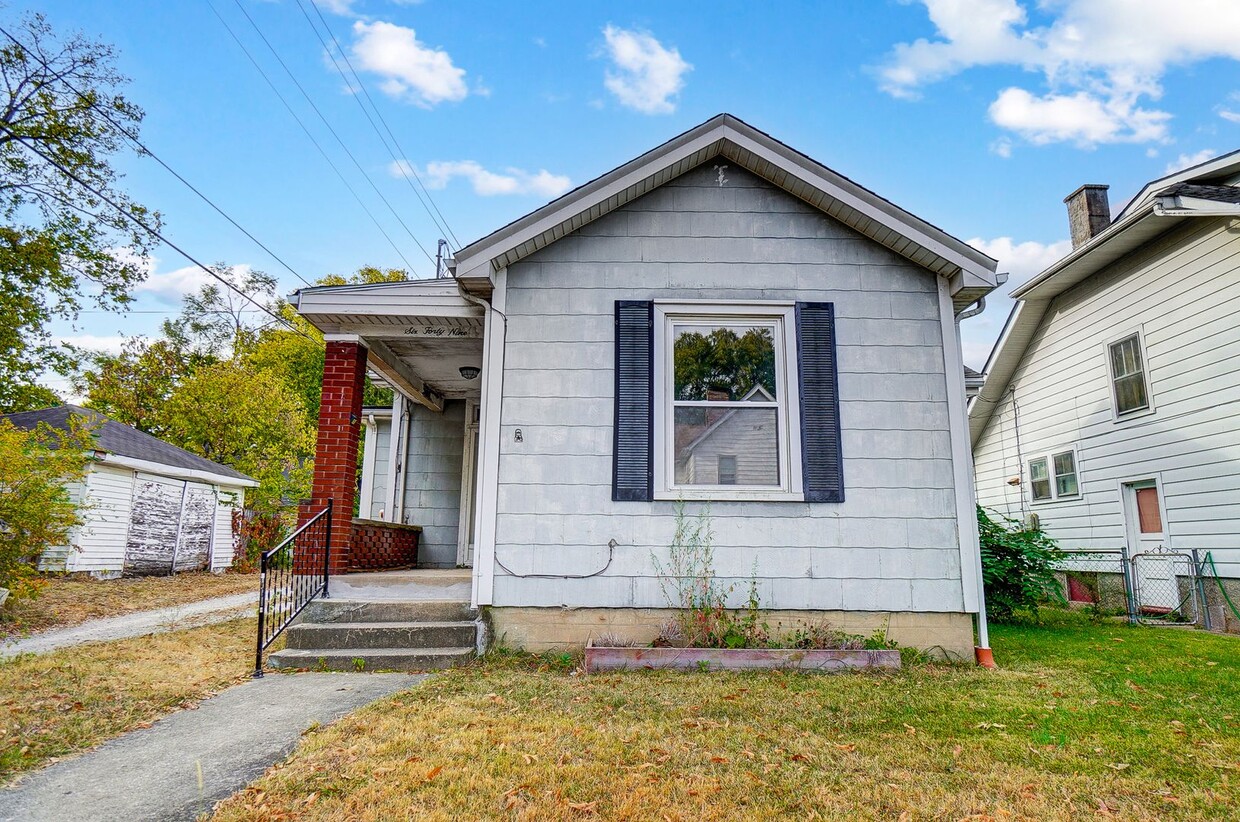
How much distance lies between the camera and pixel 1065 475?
1109cm

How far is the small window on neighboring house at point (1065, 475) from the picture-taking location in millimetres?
10844

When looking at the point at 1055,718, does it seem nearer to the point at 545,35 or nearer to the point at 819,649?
the point at 819,649

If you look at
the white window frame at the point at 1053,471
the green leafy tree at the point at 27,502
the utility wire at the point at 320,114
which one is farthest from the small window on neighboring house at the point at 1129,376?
the green leafy tree at the point at 27,502

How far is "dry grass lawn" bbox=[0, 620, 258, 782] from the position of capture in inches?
131

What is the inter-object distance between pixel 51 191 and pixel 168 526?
7918mm

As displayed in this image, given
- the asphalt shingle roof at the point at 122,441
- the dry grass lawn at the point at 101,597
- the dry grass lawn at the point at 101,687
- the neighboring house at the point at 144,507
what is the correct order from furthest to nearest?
1. the asphalt shingle roof at the point at 122,441
2. the neighboring house at the point at 144,507
3. the dry grass lawn at the point at 101,597
4. the dry grass lawn at the point at 101,687

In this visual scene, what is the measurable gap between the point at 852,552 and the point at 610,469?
6.81ft

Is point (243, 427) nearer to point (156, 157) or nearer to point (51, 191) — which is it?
point (51, 191)

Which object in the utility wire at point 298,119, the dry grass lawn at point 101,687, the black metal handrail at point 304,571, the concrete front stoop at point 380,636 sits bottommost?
the dry grass lawn at point 101,687

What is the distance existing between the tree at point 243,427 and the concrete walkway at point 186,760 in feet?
59.5

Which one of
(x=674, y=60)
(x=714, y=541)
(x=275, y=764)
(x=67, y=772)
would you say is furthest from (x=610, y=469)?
(x=674, y=60)

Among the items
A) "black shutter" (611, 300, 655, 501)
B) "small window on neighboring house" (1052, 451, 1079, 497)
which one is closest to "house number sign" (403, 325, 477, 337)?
"black shutter" (611, 300, 655, 501)

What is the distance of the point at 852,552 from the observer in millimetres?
5359

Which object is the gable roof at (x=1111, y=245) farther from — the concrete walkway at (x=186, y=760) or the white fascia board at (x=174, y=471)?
the white fascia board at (x=174, y=471)
